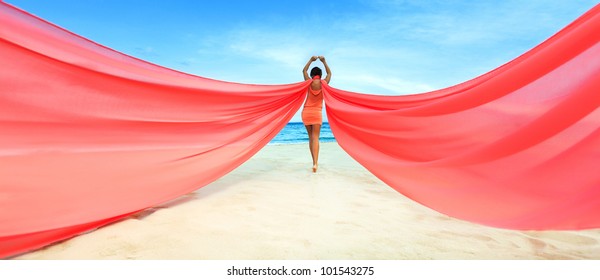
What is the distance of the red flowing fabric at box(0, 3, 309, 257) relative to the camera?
7.06 feet

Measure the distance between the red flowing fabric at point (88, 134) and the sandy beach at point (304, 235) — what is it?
180 millimetres

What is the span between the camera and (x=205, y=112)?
3.26 m

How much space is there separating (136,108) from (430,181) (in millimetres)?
2526

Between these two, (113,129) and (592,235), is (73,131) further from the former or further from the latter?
(592,235)

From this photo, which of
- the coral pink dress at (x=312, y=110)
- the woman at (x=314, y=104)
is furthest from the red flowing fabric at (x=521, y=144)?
the coral pink dress at (x=312, y=110)

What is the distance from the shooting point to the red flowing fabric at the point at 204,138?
73.6 inches

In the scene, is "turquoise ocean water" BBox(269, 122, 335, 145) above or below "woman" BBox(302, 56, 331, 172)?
above

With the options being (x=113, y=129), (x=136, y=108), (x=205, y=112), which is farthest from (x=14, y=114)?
(x=205, y=112)

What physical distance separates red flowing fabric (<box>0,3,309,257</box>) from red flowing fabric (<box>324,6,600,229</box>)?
190 centimetres

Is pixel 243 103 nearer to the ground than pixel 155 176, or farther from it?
farther from it

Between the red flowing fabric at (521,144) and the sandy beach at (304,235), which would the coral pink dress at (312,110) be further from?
the red flowing fabric at (521,144)

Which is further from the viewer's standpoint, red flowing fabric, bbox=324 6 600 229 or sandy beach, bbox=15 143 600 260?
sandy beach, bbox=15 143 600 260

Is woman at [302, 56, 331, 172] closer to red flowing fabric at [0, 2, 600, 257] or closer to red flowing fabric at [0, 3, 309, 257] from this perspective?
red flowing fabric at [0, 2, 600, 257]

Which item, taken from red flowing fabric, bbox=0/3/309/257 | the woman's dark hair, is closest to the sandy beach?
red flowing fabric, bbox=0/3/309/257
